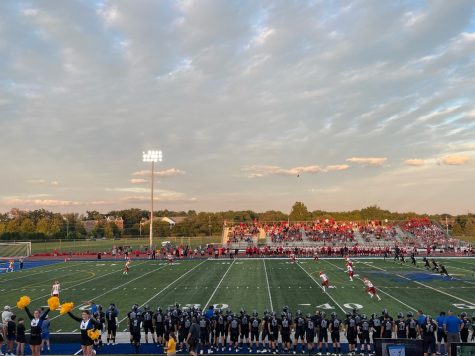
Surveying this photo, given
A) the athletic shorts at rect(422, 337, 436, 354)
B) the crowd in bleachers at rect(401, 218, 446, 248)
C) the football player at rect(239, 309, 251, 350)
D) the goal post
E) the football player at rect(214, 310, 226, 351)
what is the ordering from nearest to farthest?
the athletic shorts at rect(422, 337, 436, 354) → the football player at rect(239, 309, 251, 350) → the football player at rect(214, 310, 226, 351) → the goal post → the crowd in bleachers at rect(401, 218, 446, 248)

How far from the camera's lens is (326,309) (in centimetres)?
1833

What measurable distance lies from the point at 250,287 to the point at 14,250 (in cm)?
3612

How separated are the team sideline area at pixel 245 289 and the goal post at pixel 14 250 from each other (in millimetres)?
13626

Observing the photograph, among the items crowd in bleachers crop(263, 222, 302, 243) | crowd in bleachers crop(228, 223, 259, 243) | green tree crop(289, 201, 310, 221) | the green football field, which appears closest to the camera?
the green football field

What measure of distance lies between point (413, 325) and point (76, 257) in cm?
4173

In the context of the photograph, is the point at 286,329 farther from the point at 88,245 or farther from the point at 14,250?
the point at 88,245

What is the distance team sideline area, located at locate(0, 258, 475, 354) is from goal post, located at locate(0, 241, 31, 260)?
13626 millimetres

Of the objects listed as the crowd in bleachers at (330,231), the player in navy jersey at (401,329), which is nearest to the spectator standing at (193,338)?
the player in navy jersey at (401,329)

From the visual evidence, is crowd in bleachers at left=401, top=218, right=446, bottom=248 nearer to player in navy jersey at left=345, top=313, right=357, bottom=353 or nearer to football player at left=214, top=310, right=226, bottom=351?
player in navy jersey at left=345, top=313, right=357, bottom=353

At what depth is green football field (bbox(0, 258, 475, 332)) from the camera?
19.3 meters

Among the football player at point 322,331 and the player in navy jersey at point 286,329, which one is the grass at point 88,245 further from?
the football player at point 322,331

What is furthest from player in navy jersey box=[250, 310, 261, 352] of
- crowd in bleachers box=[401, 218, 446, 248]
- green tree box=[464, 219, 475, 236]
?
green tree box=[464, 219, 475, 236]

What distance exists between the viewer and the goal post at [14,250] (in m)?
47.9

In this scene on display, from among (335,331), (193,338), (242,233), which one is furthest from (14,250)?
(335,331)
